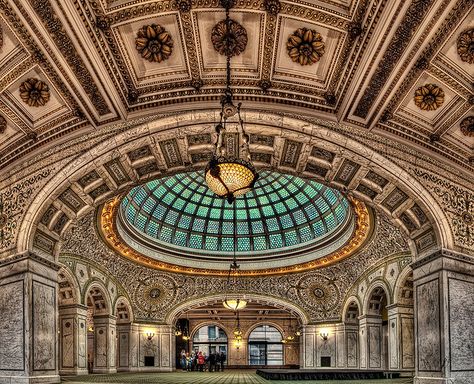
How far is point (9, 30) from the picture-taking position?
27.8 feet

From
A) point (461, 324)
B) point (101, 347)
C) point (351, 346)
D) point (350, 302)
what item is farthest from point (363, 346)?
point (461, 324)

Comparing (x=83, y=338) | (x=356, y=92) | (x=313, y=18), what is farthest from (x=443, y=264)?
(x=83, y=338)

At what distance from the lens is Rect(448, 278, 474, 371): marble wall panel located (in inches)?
430

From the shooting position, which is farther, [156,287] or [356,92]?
[156,287]

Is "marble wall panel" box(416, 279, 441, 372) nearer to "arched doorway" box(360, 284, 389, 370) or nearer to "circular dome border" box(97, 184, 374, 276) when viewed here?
"circular dome border" box(97, 184, 374, 276)

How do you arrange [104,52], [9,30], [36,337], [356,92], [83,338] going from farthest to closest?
[83,338]
[36,337]
[356,92]
[104,52]
[9,30]

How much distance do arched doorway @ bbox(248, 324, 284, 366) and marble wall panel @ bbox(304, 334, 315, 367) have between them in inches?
389

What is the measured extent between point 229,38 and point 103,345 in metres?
15.8

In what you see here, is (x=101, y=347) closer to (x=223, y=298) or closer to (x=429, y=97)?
(x=223, y=298)

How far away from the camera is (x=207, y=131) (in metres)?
11.6

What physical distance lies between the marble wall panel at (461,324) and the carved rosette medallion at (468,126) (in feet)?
9.41

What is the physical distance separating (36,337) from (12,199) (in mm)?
2835

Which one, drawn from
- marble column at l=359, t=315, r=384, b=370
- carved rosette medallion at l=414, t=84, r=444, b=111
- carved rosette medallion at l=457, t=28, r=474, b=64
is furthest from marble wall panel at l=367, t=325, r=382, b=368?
carved rosette medallion at l=457, t=28, r=474, b=64

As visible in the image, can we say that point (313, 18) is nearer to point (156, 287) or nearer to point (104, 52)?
point (104, 52)
